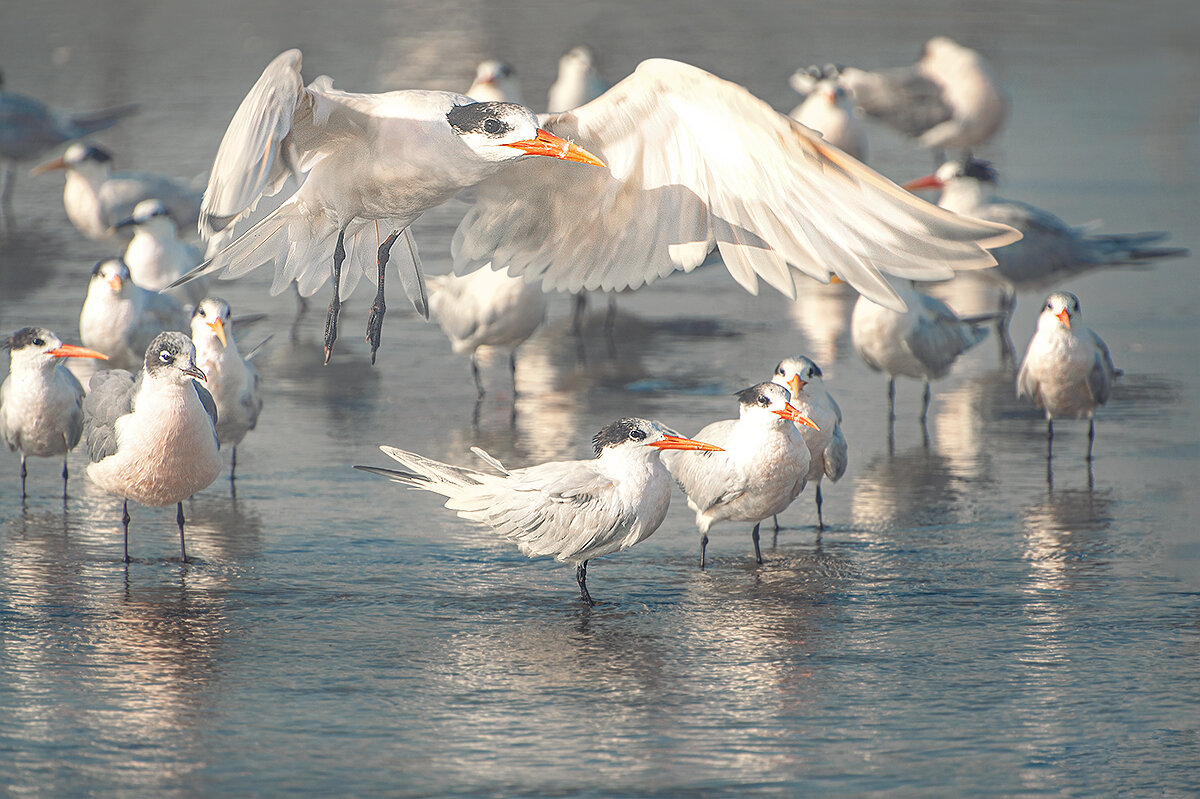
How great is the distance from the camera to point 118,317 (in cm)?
963

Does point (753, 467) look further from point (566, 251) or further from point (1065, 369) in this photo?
point (1065, 369)

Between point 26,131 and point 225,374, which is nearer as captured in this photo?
point 225,374

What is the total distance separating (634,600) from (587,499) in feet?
1.48

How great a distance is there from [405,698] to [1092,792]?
2.10m

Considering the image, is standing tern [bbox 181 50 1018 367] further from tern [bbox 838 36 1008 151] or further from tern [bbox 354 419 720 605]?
tern [bbox 838 36 1008 151]

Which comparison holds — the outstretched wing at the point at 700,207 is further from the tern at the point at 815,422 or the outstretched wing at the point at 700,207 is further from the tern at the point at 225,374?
the tern at the point at 225,374

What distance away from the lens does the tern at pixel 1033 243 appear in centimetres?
1140

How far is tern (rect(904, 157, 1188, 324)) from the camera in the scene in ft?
37.4

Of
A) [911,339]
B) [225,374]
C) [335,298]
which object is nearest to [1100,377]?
[911,339]

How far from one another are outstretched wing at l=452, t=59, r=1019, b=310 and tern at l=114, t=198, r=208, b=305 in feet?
15.8

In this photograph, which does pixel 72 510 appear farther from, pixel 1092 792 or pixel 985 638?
pixel 1092 792

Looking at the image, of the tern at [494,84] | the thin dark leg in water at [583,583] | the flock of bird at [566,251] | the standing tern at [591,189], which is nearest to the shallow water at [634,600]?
the thin dark leg in water at [583,583]

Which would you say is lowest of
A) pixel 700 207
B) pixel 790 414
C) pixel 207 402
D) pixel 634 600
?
pixel 634 600

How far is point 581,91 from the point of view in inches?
640
